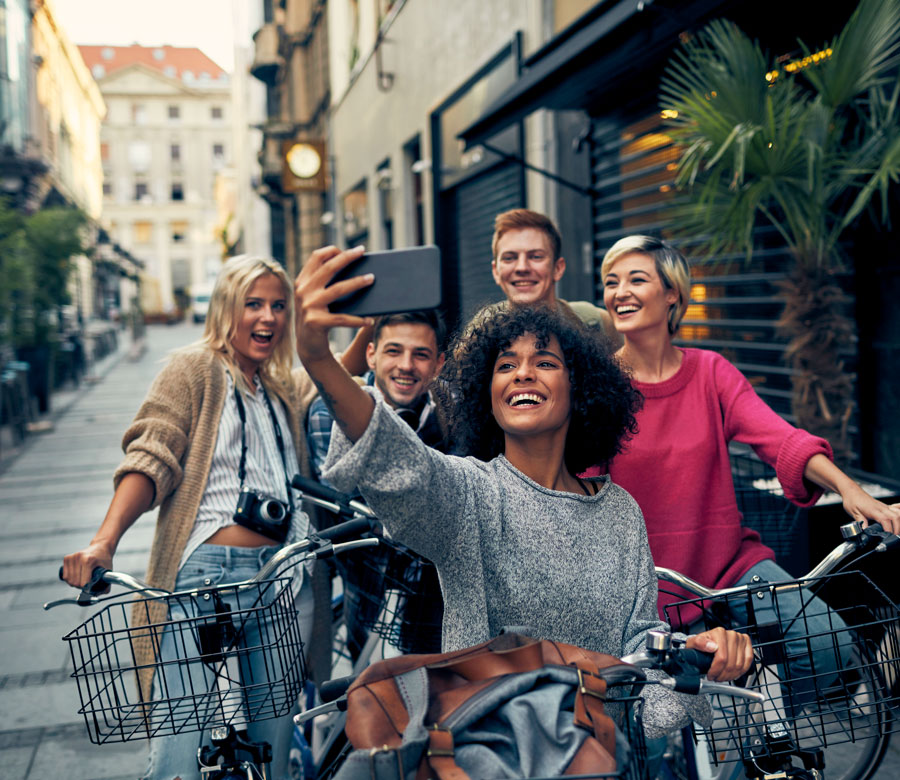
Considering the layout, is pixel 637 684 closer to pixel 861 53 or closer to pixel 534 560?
pixel 534 560

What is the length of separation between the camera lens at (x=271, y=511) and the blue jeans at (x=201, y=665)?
11 cm

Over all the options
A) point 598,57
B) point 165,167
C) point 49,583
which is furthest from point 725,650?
point 165,167

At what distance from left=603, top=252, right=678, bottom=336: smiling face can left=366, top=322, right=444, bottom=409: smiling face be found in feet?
1.78

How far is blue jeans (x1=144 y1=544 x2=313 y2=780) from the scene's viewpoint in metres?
2.32

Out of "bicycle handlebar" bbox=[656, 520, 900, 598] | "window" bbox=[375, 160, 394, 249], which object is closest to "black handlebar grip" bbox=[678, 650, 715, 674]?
"bicycle handlebar" bbox=[656, 520, 900, 598]

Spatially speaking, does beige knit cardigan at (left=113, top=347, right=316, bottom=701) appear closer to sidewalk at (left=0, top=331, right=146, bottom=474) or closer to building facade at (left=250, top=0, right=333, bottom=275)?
sidewalk at (left=0, top=331, right=146, bottom=474)

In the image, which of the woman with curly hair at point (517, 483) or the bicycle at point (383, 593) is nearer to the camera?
the woman with curly hair at point (517, 483)

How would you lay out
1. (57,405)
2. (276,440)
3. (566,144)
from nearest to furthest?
(276,440) < (566,144) < (57,405)

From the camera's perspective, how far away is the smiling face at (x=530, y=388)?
1.87m

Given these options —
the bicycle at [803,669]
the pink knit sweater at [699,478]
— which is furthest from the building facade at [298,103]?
the bicycle at [803,669]

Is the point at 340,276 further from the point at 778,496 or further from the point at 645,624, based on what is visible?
the point at 778,496

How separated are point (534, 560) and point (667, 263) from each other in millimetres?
1176

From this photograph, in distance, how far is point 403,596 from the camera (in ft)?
8.00

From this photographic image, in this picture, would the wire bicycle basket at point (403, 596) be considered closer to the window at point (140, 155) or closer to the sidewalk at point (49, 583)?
the sidewalk at point (49, 583)
